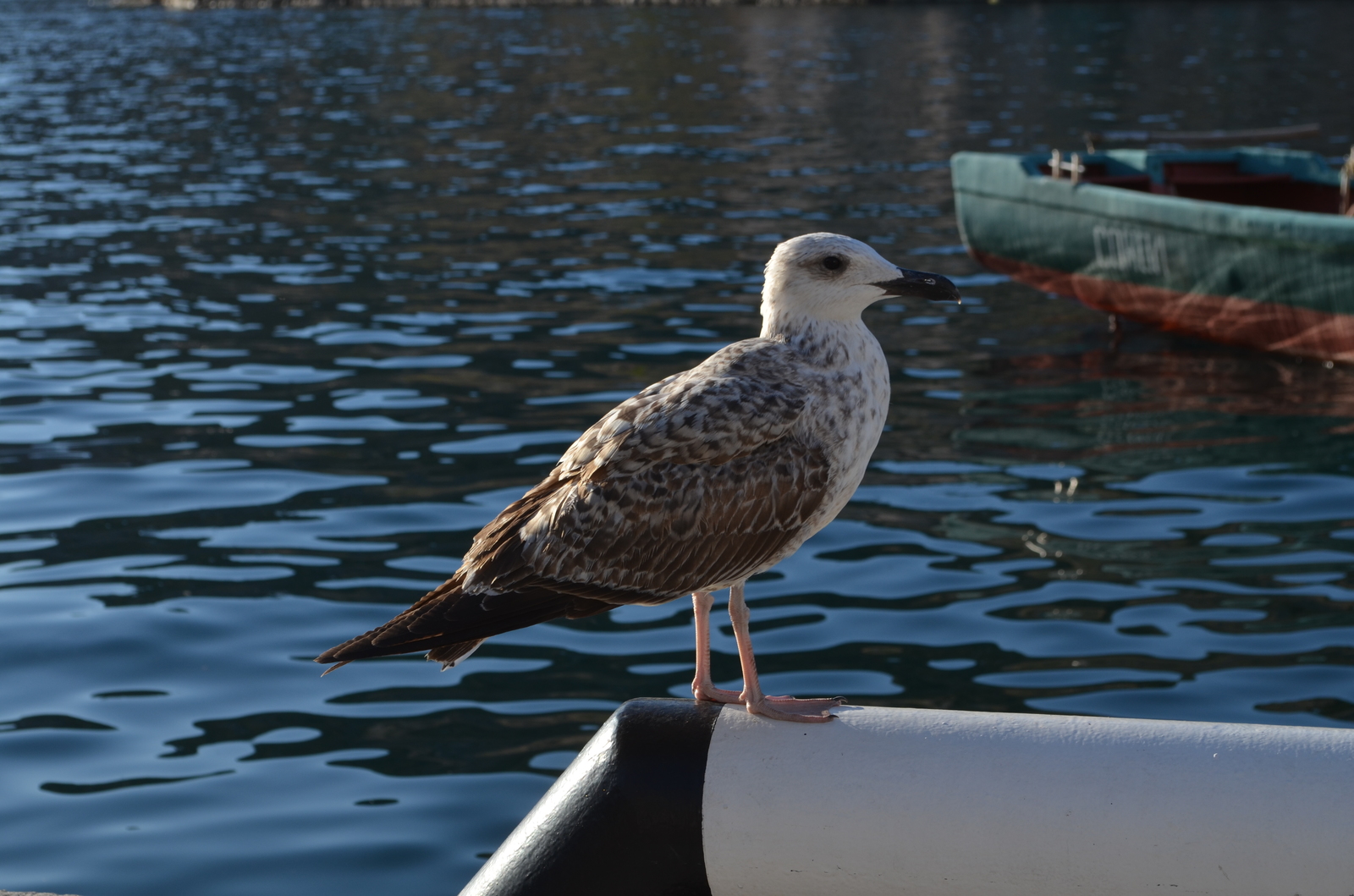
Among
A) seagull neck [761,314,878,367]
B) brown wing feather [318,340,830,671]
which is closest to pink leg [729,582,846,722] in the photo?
brown wing feather [318,340,830,671]

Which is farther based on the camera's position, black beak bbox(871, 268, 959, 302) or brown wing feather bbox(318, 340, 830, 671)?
black beak bbox(871, 268, 959, 302)

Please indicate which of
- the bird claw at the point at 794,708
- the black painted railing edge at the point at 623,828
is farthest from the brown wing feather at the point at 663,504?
the black painted railing edge at the point at 623,828

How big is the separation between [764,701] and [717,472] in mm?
643

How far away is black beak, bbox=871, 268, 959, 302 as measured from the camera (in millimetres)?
3760

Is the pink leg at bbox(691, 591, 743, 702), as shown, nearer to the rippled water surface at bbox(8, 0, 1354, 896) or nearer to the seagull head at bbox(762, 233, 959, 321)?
the seagull head at bbox(762, 233, 959, 321)

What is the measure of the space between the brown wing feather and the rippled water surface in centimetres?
281

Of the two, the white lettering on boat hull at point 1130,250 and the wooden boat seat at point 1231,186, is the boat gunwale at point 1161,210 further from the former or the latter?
the wooden boat seat at point 1231,186

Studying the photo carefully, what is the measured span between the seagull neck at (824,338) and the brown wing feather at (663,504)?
2.4 inches

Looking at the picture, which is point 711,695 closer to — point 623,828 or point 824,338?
point 623,828

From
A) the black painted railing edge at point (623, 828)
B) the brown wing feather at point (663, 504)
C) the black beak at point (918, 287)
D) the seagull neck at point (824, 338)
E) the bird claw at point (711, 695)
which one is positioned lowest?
the bird claw at point (711, 695)

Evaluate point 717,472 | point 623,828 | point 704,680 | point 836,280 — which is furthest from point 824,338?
point 623,828

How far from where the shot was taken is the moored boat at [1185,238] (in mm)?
12969

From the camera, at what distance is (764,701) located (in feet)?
11.2

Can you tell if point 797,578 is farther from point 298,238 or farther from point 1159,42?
point 1159,42
